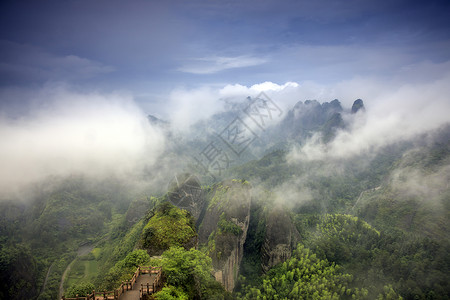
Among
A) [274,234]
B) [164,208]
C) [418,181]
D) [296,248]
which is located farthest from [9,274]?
[418,181]

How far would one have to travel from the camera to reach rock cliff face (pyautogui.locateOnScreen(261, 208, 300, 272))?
39750 mm

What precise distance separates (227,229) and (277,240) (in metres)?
8.92

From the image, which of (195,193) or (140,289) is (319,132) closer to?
(195,193)

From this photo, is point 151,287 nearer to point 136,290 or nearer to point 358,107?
point 136,290

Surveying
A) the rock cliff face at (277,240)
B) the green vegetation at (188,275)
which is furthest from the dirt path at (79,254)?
the green vegetation at (188,275)

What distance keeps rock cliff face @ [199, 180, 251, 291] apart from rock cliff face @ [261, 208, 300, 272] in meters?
4.39

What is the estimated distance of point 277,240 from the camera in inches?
1578

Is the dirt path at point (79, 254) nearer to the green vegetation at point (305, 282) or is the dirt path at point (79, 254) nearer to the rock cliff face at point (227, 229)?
the rock cliff face at point (227, 229)

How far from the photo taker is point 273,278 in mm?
36281

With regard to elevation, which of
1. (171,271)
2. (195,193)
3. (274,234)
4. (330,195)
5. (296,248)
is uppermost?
(171,271)

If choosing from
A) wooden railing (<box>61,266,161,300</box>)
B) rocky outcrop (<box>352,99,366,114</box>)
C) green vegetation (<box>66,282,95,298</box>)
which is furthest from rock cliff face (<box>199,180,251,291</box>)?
rocky outcrop (<box>352,99,366,114</box>)

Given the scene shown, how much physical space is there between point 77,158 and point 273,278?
331 ft

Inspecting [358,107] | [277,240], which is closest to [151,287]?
[277,240]

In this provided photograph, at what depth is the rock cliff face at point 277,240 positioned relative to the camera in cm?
3975
